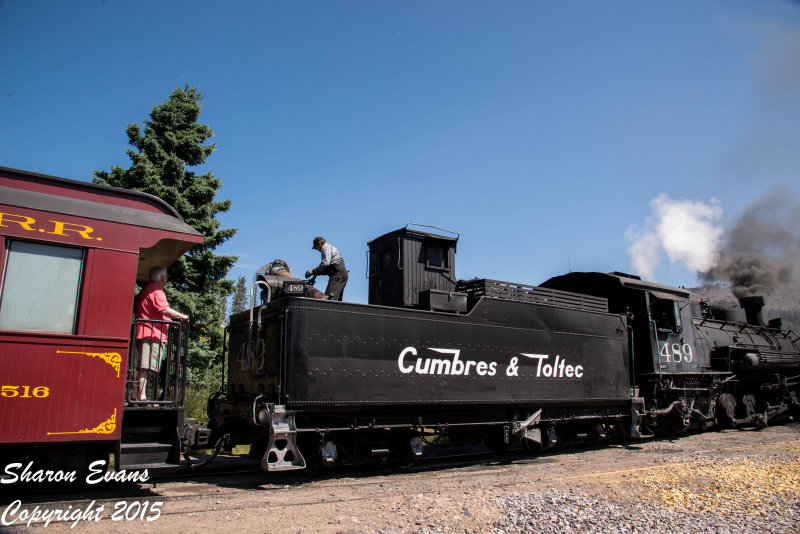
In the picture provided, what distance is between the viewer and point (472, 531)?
482cm

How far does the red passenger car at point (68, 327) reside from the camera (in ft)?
15.9

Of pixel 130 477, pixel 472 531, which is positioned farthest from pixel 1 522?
pixel 472 531

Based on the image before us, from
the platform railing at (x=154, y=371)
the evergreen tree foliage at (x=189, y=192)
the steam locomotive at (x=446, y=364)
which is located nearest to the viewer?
the platform railing at (x=154, y=371)

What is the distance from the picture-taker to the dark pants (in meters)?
8.15

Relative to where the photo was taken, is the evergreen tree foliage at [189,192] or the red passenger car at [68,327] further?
the evergreen tree foliage at [189,192]

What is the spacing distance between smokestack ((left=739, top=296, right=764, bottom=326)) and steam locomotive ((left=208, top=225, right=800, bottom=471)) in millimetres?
5320

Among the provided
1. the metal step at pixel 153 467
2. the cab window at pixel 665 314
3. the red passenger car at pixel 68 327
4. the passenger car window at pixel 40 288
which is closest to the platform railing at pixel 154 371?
the red passenger car at pixel 68 327

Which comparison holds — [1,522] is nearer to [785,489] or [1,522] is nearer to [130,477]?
[130,477]

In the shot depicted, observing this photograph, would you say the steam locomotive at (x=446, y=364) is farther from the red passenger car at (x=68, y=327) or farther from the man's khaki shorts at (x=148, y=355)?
the red passenger car at (x=68, y=327)

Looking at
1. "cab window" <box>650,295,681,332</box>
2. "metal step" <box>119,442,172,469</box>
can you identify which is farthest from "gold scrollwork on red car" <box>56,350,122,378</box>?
"cab window" <box>650,295,681,332</box>

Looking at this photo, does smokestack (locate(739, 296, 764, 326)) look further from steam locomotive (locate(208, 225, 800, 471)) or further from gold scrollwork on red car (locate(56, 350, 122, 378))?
gold scrollwork on red car (locate(56, 350, 122, 378))

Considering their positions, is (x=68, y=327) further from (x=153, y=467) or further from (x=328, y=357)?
(x=328, y=357)

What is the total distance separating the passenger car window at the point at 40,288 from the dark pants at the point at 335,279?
3588 mm

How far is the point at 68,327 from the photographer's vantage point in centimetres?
516
